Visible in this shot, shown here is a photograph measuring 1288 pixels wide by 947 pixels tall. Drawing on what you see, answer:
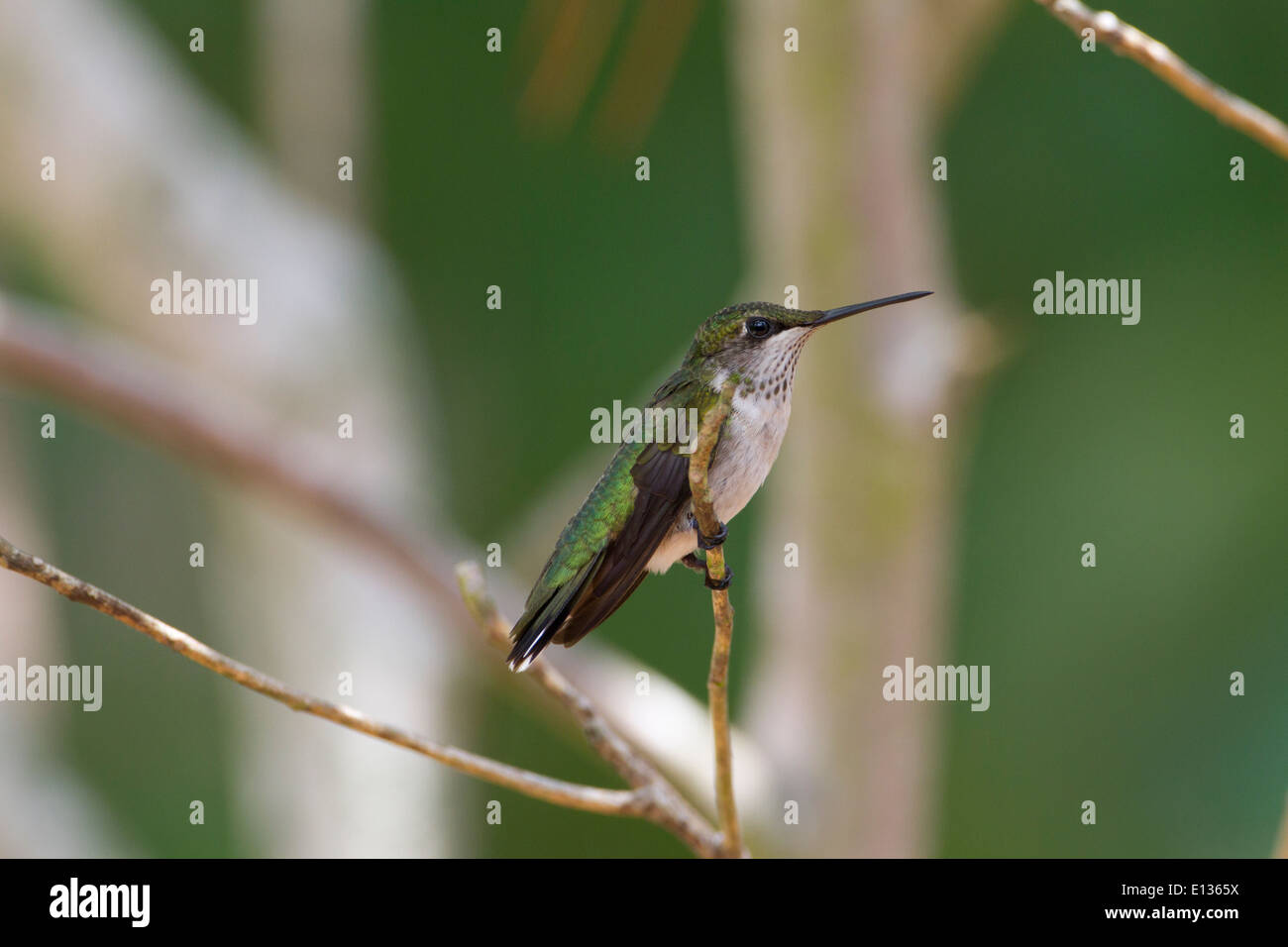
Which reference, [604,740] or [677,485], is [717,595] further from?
[604,740]

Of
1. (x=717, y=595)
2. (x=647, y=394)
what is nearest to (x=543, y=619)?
(x=717, y=595)

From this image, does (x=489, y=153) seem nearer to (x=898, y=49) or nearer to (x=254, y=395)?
(x=254, y=395)

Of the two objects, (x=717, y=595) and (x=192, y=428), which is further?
(x=192, y=428)

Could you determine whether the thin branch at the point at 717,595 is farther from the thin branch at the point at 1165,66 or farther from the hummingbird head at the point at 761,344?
the thin branch at the point at 1165,66

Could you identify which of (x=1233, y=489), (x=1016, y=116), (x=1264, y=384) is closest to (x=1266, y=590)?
(x=1233, y=489)

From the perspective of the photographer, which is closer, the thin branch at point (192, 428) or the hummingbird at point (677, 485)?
the hummingbird at point (677, 485)

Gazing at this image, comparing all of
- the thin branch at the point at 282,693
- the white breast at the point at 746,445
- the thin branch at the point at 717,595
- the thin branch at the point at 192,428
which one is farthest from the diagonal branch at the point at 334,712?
the thin branch at the point at 192,428
